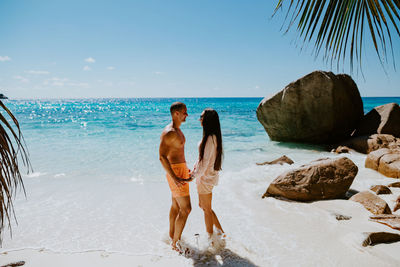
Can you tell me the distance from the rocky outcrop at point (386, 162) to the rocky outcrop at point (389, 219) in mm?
2903

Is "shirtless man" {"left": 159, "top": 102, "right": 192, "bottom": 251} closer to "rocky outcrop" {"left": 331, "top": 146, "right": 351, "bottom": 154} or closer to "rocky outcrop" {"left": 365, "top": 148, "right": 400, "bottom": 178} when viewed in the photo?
"rocky outcrop" {"left": 365, "top": 148, "right": 400, "bottom": 178}

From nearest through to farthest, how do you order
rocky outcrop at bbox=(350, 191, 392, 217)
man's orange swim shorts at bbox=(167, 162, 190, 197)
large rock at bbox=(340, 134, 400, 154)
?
man's orange swim shorts at bbox=(167, 162, 190, 197), rocky outcrop at bbox=(350, 191, 392, 217), large rock at bbox=(340, 134, 400, 154)

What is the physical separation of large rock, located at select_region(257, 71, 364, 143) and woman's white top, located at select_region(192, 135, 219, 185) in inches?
353

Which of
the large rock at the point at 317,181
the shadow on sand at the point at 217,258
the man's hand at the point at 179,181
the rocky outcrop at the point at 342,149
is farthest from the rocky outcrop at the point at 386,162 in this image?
the man's hand at the point at 179,181

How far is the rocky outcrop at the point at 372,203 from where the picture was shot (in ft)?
13.6

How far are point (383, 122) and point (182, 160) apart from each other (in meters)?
10.1

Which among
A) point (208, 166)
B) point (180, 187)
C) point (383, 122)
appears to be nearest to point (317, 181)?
point (208, 166)

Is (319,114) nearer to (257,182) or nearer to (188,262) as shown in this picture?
(257,182)

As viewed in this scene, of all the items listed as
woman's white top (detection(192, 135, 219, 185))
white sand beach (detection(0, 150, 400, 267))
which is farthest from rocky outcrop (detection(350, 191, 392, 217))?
woman's white top (detection(192, 135, 219, 185))

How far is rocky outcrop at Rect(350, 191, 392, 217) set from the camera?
4.14 m

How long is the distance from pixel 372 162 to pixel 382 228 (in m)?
3.87

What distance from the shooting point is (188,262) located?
10.5 feet

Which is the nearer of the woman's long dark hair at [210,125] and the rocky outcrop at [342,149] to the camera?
the woman's long dark hair at [210,125]

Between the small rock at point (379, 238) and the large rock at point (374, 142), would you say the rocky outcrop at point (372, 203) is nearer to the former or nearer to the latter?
the small rock at point (379, 238)
